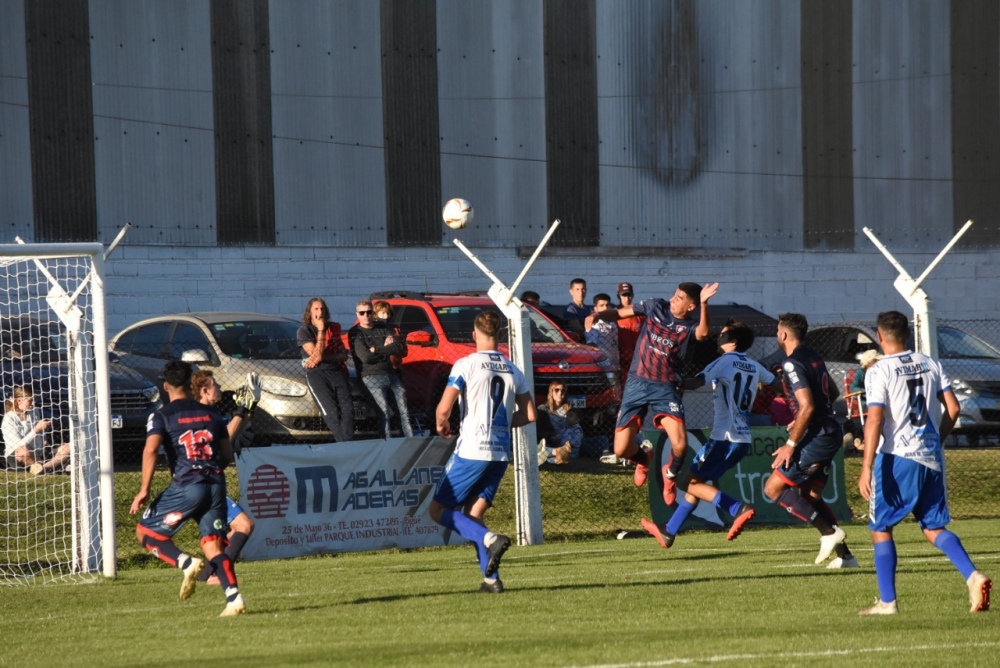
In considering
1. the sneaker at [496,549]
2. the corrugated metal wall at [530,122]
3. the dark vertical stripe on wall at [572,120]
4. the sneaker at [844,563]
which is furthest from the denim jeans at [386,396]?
the dark vertical stripe on wall at [572,120]

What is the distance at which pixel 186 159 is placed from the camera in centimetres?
2569

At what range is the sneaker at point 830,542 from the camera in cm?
1152

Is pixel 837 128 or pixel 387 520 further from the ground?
pixel 837 128

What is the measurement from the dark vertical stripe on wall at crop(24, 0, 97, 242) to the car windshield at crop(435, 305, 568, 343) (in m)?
8.15

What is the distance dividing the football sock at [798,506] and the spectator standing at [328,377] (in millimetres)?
5437

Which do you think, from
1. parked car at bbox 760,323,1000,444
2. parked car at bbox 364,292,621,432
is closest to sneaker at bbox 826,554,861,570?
parked car at bbox 364,292,621,432

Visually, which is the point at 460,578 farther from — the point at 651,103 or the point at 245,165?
the point at 651,103

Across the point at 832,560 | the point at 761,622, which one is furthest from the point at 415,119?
the point at 761,622

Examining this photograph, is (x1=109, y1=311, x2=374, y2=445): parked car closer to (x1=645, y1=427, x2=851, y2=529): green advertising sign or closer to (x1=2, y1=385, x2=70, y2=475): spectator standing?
(x1=2, y1=385, x2=70, y2=475): spectator standing

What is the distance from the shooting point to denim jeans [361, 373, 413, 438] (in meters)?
16.0

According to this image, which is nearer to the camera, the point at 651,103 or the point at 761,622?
the point at 761,622

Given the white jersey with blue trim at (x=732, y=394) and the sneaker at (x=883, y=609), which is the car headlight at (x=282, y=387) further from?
the sneaker at (x=883, y=609)

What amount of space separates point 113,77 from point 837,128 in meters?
15.2

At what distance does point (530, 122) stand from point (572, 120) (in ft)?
3.07
